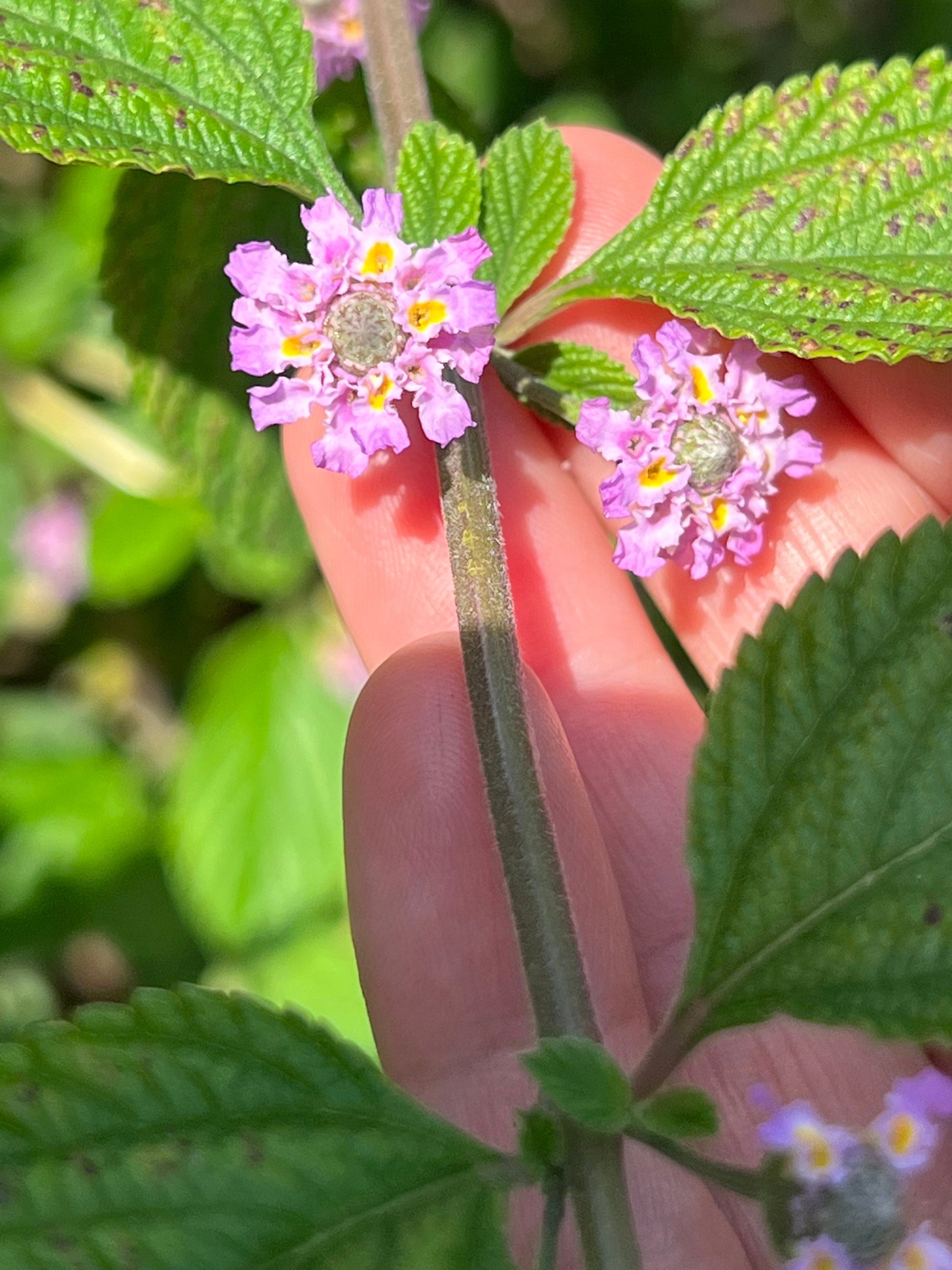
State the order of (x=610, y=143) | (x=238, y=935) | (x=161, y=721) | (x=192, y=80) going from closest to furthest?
(x=192, y=80) < (x=610, y=143) < (x=238, y=935) < (x=161, y=721)

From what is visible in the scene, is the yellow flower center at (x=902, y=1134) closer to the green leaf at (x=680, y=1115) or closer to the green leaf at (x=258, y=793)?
the green leaf at (x=680, y=1115)

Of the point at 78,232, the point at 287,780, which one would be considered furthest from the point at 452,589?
the point at 78,232

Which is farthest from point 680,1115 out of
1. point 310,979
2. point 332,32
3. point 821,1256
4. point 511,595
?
point 310,979

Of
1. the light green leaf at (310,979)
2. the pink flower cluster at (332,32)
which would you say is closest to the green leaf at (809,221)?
the pink flower cluster at (332,32)

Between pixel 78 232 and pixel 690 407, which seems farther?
pixel 78 232

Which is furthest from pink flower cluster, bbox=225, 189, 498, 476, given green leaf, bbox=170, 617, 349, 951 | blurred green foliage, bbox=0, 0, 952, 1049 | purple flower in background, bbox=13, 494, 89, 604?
purple flower in background, bbox=13, 494, 89, 604

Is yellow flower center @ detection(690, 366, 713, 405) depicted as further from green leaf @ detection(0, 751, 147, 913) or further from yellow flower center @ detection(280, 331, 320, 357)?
green leaf @ detection(0, 751, 147, 913)

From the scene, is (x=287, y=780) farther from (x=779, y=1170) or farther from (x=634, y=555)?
(x=779, y=1170)
